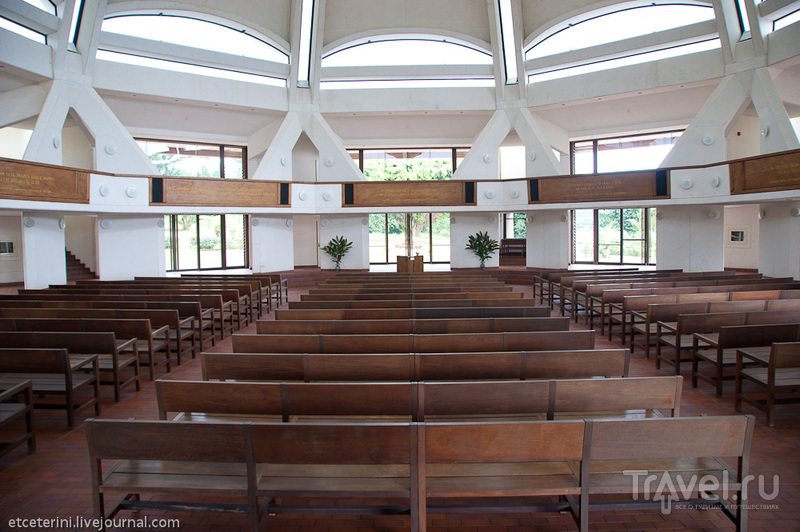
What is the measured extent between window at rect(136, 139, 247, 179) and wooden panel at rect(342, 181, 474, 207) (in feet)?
18.2

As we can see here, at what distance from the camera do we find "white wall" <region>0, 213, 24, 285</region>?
1492 cm

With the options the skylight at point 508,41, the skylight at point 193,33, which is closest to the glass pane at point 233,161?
the skylight at point 193,33

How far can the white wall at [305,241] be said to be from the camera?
18500mm

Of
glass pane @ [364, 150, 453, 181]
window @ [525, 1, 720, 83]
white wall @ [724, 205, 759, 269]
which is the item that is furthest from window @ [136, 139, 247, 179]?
white wall @ [724, 205, 759, 269]

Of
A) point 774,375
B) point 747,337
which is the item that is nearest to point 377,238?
point 747,337

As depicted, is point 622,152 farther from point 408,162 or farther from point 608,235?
point 408,162

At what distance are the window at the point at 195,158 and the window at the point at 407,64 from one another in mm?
4795

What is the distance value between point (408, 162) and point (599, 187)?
7.88m

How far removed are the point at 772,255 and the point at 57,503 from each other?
49.7ft

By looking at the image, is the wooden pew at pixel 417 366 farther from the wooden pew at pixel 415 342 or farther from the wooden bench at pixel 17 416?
the wooden bench at pixel 17 416

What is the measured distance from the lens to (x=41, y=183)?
1099 centimetres

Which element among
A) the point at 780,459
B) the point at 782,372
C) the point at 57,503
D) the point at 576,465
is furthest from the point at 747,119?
the point at 57,503

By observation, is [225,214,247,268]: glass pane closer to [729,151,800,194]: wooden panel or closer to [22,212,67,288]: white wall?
[22,212,67,288]: white wall

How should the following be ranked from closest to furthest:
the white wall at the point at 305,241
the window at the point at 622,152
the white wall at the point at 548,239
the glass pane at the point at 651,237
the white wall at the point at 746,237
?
the white wall at the point at 746,237 → the white wall at the point at 548,239 → the glass pane at the point at 651,237 → the window at the point at 622,152 → the white wall at the point at 305,241
